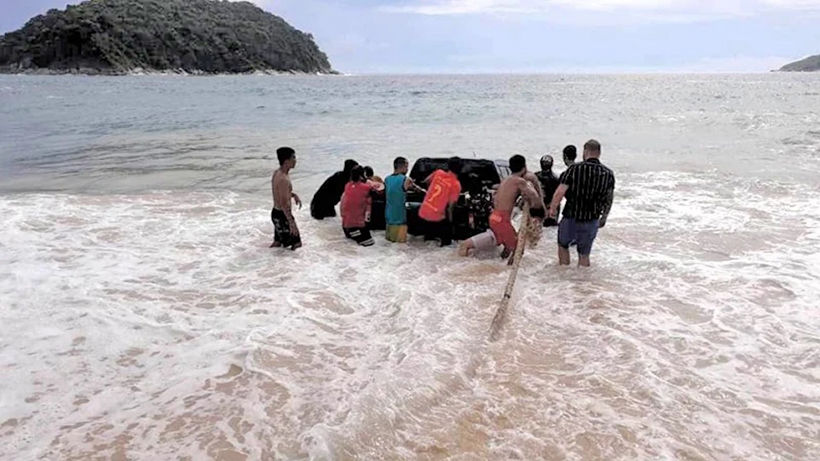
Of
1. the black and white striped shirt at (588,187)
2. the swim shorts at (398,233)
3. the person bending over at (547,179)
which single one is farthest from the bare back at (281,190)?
the person bending over at (547,179)

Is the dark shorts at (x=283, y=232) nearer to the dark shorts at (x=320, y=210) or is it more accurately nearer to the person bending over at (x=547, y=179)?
the dark shorts at (x=320, y=210)

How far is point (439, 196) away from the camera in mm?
8812

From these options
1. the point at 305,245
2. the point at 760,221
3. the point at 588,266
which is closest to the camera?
the point at 588,266

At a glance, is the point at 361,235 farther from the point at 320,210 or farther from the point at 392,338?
the point at 392,338

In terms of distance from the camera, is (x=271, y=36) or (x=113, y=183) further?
(x=271, y=36)

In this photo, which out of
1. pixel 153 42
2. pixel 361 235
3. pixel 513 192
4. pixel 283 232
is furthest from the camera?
pixel 153 42

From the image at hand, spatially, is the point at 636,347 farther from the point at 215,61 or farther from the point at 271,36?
the point at 271,36

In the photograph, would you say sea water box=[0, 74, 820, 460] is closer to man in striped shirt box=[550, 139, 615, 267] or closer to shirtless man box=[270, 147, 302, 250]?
shirtless man box=[270, 147, 302, 250]

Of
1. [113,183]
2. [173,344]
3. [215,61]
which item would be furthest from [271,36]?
[173,344]

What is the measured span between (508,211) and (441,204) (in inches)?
44.9

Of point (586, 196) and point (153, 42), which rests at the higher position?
point (153, 42)

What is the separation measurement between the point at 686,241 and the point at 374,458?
717 centimetres

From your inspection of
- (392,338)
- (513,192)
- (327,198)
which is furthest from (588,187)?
(327,198)

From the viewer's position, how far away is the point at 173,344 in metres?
5.49
